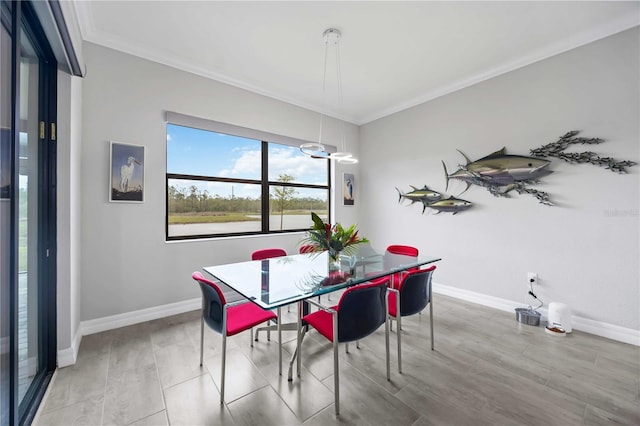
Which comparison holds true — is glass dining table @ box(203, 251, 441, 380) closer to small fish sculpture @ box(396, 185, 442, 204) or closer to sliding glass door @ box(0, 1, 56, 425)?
sliding glass door @ box(0, 1, 56, 425)

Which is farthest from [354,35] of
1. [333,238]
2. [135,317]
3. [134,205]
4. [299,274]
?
[135,317]

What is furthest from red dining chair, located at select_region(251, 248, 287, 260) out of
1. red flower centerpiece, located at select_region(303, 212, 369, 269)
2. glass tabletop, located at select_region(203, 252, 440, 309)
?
red flower centerpiece, located at select_region(303, 212, 369, 269)

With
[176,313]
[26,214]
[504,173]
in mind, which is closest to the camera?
[26,214]

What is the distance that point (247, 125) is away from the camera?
3.53 meters

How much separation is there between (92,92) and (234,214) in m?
1.91

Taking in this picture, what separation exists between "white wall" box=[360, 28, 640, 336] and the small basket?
226 millimetres

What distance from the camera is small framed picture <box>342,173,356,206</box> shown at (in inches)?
186

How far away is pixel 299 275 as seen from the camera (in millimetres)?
2088

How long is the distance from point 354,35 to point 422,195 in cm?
241

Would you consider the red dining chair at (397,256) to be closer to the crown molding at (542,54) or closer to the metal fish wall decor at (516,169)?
the metal fish wall decor at (516,169)

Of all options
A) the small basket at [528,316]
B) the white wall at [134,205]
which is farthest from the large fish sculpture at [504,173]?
the white wall at [134,205]

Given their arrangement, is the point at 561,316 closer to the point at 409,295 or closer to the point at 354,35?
the point at 409,295

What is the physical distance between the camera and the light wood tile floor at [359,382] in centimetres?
154

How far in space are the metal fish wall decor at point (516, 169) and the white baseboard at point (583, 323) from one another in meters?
1.18
